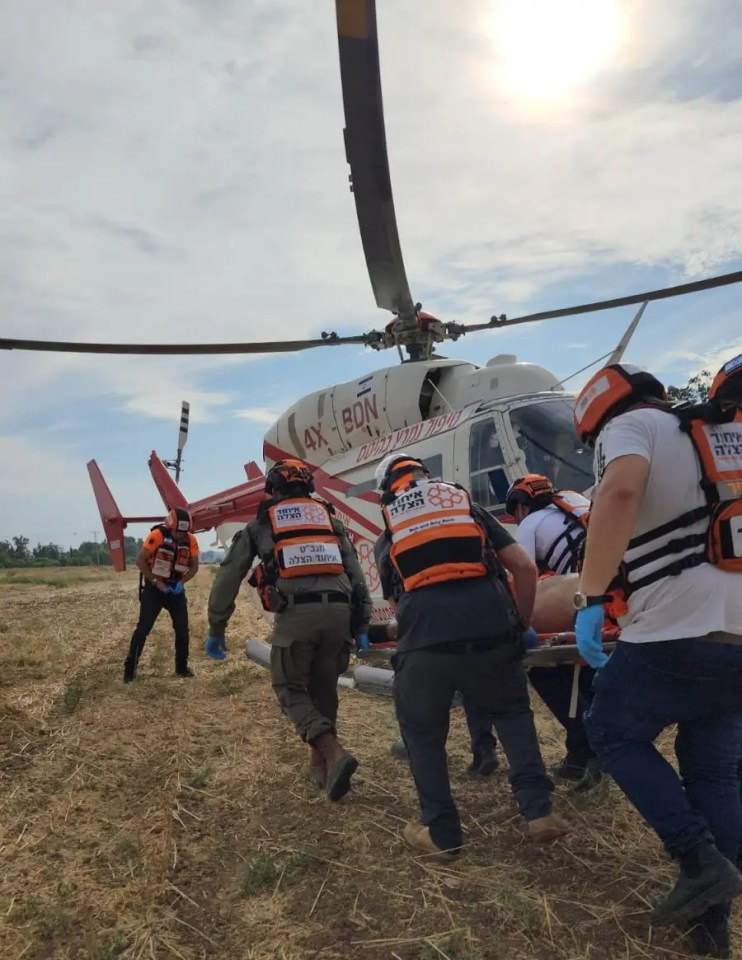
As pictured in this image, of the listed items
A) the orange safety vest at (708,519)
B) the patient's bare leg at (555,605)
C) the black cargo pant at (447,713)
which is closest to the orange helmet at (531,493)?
the patient's bare leg at (555,605)

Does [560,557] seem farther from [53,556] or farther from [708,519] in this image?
[53,556]

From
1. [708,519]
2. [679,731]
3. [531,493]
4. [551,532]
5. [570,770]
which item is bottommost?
[570,770]

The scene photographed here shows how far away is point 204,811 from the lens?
3.83 metres

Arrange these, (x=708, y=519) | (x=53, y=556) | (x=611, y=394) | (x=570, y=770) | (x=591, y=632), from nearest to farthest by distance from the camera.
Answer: (x=708, y=519)
(x=591, y=632)
(x=611, y=394)
(x=570, y=770)
(x=53, y=556)

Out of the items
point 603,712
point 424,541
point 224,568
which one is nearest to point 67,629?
point 224,568

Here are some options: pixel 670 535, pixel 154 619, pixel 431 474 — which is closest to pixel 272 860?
pixel 670 535

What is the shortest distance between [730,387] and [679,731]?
1281mm

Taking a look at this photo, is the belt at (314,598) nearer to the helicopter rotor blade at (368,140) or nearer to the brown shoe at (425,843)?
the brown shoe at (425,843)

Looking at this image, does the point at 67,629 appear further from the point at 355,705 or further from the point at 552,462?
the point at 552,462

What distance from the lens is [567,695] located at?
14.1 ft

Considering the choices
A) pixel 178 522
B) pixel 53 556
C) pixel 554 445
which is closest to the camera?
pixel 554 445

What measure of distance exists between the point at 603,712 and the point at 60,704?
5235mm

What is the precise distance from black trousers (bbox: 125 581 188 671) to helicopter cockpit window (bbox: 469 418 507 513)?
11.3 ft

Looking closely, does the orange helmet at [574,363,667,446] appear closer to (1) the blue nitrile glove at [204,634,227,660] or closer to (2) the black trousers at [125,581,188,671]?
(1) the blue nitrile glove at [204,634,227,660]
